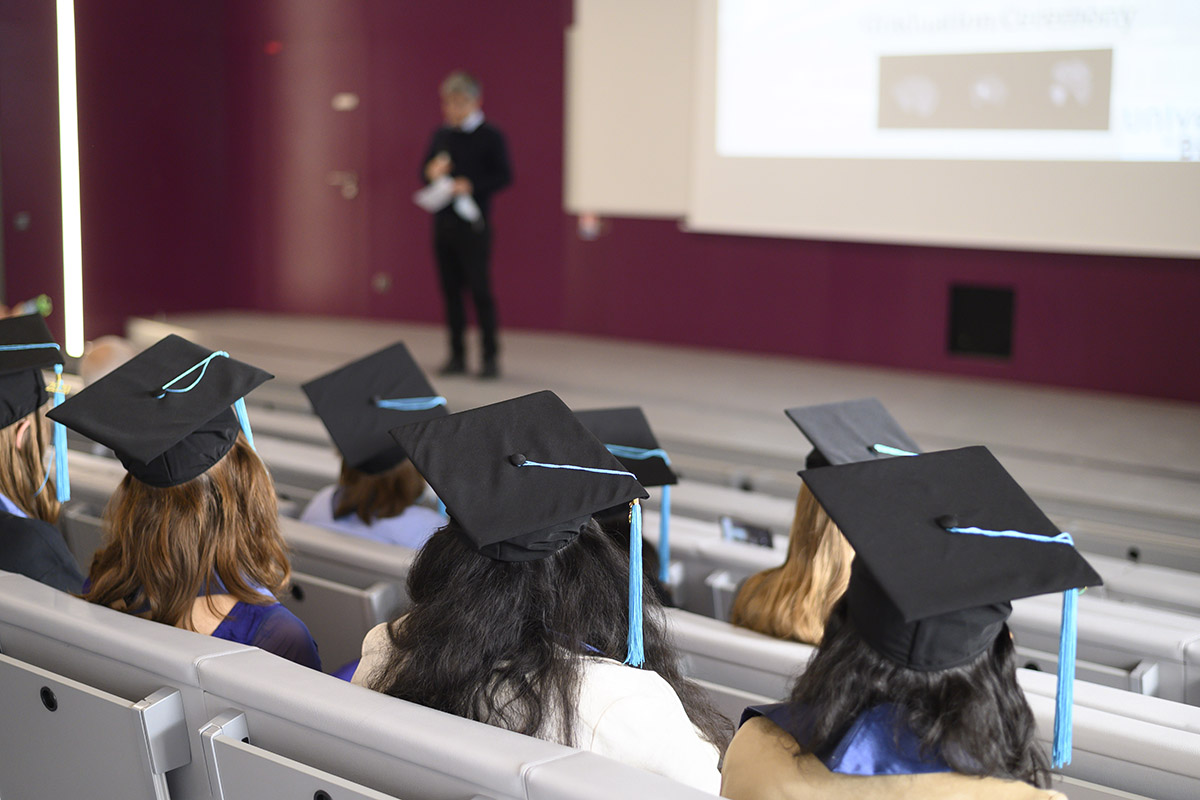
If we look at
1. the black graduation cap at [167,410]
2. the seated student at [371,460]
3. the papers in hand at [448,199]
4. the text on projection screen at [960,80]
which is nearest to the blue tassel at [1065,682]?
the black graduation cap at [167,410]

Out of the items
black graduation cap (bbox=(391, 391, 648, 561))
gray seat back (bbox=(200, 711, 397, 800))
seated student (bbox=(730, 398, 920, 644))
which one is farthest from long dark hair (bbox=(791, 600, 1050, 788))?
seated student (bbox=(730, 398, 920, 644))

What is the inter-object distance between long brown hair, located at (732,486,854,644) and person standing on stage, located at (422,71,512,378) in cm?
403

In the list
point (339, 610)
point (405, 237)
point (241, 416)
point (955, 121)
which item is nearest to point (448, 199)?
point (405, 237)

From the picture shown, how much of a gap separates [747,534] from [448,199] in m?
3.55

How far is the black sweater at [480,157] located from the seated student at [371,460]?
10.6 ft

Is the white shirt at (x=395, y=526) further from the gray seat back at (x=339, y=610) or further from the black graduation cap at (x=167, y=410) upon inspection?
the black graduation cap at (x=167, y=410)

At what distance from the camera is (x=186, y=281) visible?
826 centimetres

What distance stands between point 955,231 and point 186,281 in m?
5.54

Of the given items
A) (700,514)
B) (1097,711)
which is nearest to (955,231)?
(700,514)

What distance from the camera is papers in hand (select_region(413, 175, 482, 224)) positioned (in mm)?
5688

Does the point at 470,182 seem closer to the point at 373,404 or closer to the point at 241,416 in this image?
the point at 373,404

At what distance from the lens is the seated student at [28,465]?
6.77 feet

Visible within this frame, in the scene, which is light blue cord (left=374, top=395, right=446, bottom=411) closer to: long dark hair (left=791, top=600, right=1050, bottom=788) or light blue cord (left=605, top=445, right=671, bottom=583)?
light blue cord (left=605, top=445, right=671, bottom=583)

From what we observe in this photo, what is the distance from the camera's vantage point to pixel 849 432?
87.3 inches
